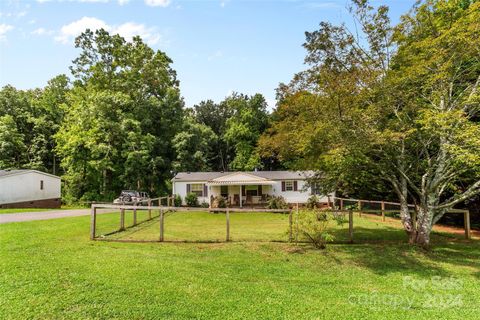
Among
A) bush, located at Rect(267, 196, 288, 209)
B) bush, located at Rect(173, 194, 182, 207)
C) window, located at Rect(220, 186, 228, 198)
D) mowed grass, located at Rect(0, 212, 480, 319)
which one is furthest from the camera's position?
window, located at Rect(220, 186, 228, 198)

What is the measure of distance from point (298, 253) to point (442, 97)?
6557 mm

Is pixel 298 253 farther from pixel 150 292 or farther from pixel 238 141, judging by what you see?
pixel 238 141

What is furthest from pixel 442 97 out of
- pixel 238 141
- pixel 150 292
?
pixel 238 141

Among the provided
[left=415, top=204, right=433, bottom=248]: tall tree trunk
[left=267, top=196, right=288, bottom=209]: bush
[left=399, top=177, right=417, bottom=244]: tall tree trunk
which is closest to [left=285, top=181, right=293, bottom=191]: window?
[left=267, top=196, right=288, bottom=209]: bush

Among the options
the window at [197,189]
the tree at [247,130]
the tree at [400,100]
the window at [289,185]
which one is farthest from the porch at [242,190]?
the tree at [400,100]

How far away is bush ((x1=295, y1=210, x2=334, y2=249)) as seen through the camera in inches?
357

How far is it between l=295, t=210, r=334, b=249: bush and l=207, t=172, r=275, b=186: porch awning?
14.1 metres

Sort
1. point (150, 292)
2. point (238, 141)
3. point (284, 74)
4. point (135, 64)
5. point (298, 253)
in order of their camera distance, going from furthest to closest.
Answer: point (238, 141)
point (135, 64)
point (284, 74)
point (298, 253)
point (150, 292)

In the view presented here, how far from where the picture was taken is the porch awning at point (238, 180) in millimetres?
23344

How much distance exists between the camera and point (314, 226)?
906 centimetres

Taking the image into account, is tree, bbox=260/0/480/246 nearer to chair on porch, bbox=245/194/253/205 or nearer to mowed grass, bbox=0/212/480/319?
mowed grass, bbox=0/212/480/319

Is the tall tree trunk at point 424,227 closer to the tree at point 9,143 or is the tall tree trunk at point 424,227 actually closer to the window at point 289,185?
the window at point 289,185

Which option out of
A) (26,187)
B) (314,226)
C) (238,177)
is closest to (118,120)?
(26,187)

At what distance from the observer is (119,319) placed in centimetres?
410
